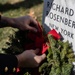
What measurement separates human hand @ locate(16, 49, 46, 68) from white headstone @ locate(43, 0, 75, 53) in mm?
341

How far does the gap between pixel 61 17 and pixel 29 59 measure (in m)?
0.50

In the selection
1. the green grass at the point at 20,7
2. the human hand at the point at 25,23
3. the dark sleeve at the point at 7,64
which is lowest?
the green grass at the point at 20,7

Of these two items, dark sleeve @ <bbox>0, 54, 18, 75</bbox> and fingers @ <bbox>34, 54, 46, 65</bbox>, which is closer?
dark sleeve @ <bbox>0, 54, 18, 75</bbox>

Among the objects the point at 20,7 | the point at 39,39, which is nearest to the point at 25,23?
the point at 39,39

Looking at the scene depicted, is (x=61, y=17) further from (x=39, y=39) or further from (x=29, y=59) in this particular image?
(x=29, y=59)

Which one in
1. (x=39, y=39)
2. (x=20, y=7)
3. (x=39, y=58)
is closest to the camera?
(x=39, y=58)

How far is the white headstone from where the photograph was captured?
1.93 metres

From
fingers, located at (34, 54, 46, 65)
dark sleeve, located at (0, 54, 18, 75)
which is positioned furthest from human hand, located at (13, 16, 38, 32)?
dark sleeve, located at (0, 54, 18, 75)

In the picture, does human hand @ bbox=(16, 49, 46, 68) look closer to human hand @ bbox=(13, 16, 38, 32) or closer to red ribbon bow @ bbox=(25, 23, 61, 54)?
red ribbon bow @ bbox=(25, 23, 61, 54)

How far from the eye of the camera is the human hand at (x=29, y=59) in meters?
1.71

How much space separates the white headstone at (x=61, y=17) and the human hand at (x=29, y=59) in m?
0.34

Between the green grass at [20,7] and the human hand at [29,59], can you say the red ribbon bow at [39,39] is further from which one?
the green grass at [20,7]

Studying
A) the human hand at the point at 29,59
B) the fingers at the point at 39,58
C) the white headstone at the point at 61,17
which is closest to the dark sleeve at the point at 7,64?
the human hand at the point at 29,59

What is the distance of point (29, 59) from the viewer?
5.64 feet
